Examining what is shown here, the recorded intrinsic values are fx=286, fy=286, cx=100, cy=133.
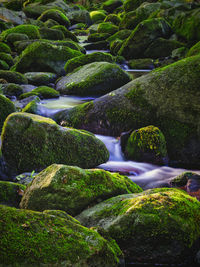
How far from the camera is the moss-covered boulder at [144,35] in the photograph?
706 inches

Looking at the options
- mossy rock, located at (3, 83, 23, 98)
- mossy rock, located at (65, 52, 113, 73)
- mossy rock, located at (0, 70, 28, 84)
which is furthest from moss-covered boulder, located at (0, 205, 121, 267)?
mossy rock, located at (65, 52, 113, 73)

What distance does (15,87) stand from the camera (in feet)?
37.2

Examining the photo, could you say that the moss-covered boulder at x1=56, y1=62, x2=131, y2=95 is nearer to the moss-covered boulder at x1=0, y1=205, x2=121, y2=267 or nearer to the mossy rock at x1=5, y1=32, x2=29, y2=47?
the moss-covered boulder at x1=0, y1=205, x2=121, y2=267

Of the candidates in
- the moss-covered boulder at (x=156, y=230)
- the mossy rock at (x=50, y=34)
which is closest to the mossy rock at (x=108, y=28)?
the mossy rock at (x=50, y=34)

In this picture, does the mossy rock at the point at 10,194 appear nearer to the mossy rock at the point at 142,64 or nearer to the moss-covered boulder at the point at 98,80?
the moss-covered boulder at the point at 98,80

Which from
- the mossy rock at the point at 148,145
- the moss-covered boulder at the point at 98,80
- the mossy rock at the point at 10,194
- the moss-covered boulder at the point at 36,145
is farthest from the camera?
the moss-covered boulder at the point at 98,80

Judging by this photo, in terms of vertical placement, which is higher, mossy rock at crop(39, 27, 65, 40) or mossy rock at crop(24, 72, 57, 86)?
mossy rock at crop(39, 27, 65, 40)

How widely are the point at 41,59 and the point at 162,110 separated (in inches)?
366

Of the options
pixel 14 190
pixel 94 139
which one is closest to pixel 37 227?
pixel 14 190

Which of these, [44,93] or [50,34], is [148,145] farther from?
[50,34]

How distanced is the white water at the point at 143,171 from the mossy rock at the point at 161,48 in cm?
1253

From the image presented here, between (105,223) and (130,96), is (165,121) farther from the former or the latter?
(105,223)

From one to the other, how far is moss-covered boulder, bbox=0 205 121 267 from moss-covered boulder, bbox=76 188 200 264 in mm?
476

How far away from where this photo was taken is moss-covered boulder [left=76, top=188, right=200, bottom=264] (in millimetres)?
3217
